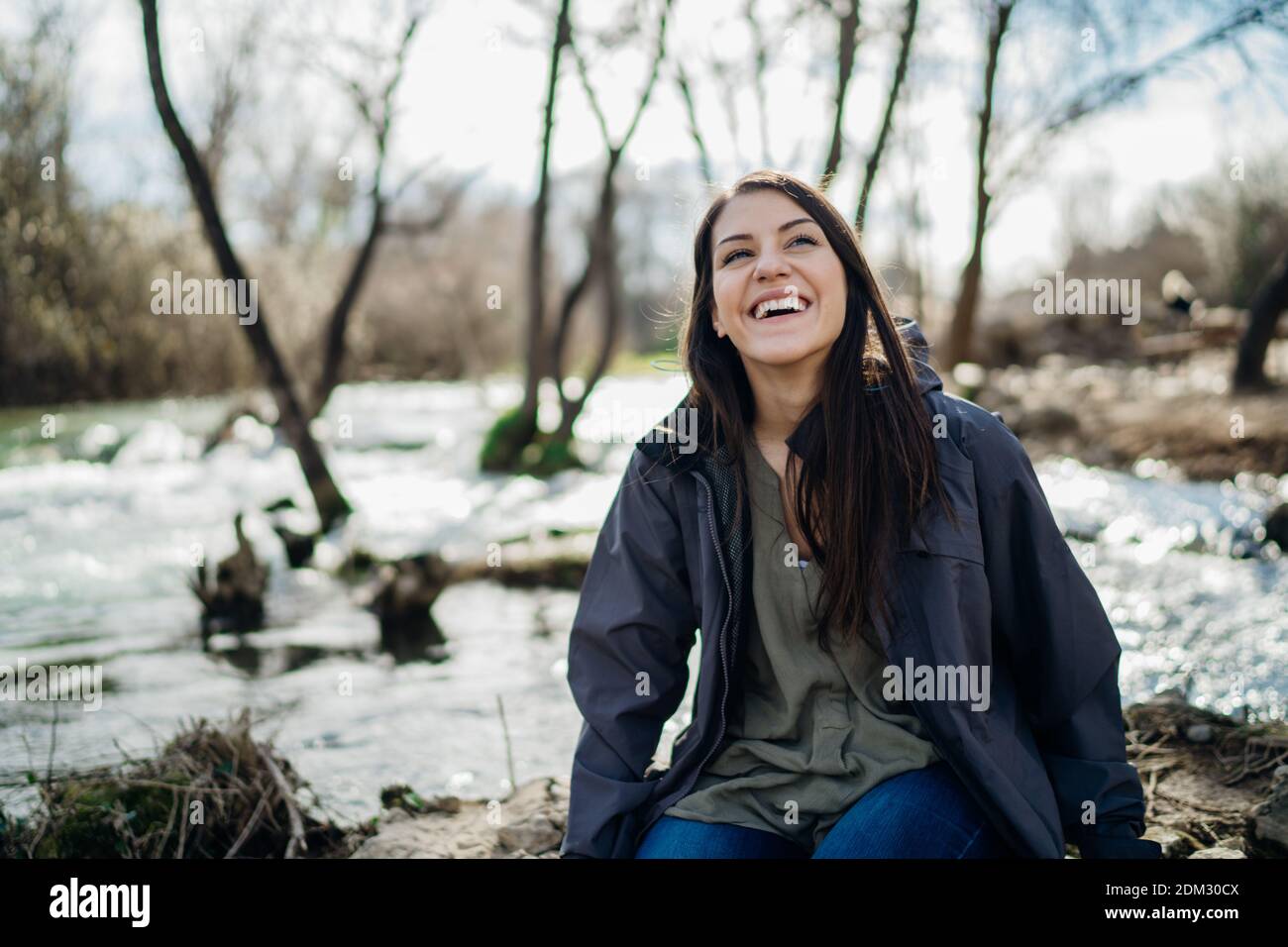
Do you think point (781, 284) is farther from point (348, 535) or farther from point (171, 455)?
point (171, 455)

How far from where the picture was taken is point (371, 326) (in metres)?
30.9

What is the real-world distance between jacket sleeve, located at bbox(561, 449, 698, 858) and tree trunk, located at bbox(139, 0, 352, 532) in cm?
620

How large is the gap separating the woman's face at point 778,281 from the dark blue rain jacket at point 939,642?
221 millimetres

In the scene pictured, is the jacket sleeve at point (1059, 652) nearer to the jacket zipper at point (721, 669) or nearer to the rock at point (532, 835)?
the jacket zipper at point (721, 669)

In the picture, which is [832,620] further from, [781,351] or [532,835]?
[532,835]

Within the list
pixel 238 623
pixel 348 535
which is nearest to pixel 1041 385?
pixel 348 535

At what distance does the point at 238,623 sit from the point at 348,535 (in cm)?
224

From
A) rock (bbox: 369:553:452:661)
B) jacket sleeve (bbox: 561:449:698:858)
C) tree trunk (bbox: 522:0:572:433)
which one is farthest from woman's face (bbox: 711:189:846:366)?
tree trunk (bbox: 522:0:572:433)

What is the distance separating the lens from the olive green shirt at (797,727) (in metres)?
2.14

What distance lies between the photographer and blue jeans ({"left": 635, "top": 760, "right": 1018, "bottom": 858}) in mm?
2010

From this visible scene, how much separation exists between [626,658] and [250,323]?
6.56 meters

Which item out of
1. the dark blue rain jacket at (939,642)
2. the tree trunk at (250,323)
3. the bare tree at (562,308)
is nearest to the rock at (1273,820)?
the dark blue rain jacket at (939,642)

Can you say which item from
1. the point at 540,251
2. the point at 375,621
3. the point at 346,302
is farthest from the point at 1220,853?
the point at 346,302
